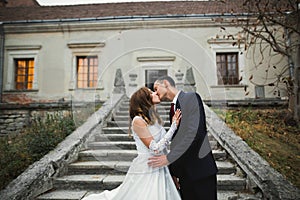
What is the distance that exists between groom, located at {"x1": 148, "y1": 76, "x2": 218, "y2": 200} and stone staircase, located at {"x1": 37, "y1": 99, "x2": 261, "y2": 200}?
27.0 inches

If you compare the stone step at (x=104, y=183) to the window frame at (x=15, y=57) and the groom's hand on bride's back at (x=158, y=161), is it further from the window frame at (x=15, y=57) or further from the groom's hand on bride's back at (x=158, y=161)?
the window frame at (x=15, y=57)

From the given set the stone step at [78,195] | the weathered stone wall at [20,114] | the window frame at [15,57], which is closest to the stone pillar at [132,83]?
the stone step at [78,195]

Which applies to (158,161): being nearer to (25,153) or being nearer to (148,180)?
(148,180)

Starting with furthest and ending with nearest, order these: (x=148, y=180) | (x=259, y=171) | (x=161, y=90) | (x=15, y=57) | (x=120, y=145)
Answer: (x=15, y=57)
(x=120, y=145)
(x=259, y=171)
(x=148, y=180)
(x=161, y=90)

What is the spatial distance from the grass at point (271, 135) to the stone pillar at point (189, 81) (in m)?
0.98

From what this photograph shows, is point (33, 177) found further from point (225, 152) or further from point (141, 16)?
point (141, 16)

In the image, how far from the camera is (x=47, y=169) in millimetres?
3727

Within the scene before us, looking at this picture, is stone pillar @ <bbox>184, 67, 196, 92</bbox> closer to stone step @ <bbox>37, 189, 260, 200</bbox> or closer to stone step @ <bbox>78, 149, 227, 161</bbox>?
stone step @ <bbox>37, 189, 260, 200</bbox>

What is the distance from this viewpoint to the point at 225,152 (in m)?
4.48

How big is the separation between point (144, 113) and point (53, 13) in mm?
14328

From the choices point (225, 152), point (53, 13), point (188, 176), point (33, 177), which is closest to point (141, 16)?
point (53, 13)

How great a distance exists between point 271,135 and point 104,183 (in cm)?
411

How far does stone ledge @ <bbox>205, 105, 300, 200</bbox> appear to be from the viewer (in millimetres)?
3018

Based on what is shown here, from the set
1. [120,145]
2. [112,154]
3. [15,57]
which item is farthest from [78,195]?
[15,57]
